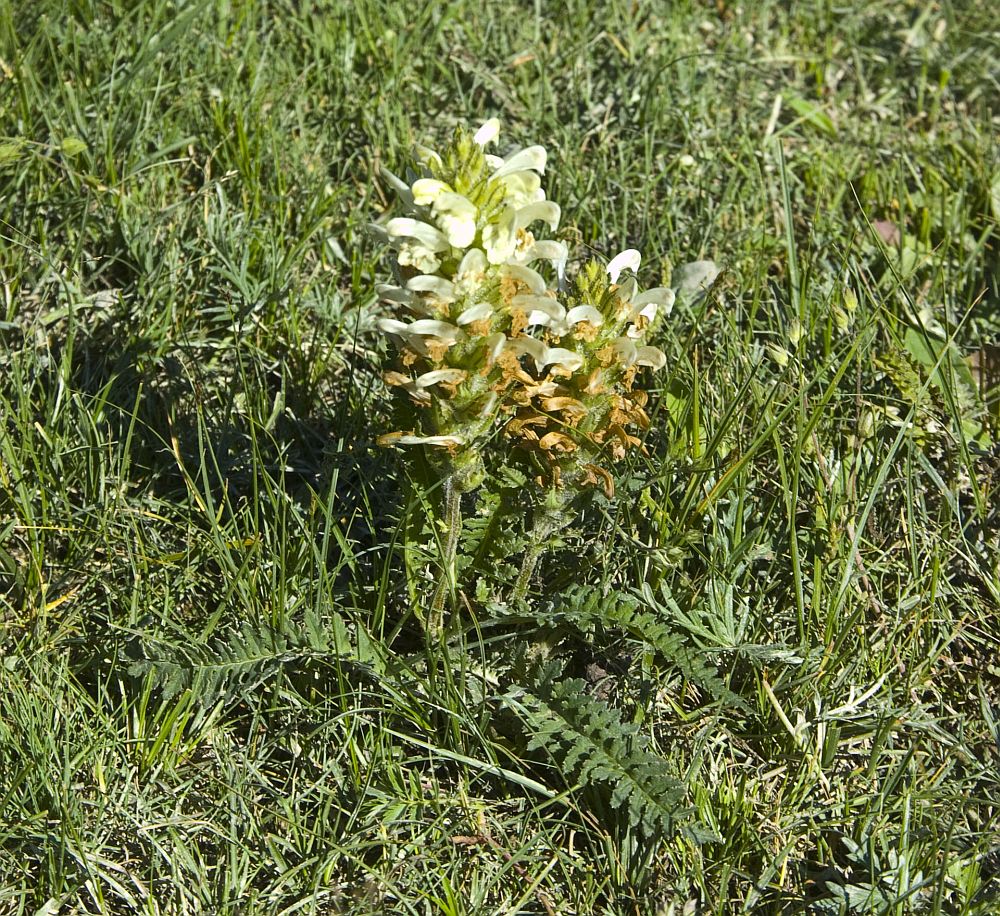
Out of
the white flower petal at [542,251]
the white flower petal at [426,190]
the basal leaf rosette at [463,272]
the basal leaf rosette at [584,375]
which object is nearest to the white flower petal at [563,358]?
the basal leaf rosette at [584,375]

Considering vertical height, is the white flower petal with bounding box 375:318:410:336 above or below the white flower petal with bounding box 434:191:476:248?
below

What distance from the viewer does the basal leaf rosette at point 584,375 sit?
2.65 metres

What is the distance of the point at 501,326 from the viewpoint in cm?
257

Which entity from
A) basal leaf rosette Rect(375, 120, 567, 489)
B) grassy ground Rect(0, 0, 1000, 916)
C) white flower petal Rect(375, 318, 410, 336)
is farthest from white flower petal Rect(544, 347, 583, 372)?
grassy ground Rect(0, 0, 1000, 916)

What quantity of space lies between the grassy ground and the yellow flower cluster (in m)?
0.35

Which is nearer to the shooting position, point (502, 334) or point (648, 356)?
point (502, 334)

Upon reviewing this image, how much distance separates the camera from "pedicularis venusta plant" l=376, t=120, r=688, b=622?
2.44 meters

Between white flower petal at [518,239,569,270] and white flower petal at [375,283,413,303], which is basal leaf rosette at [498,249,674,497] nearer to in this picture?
white flower petal at [518,239,569,270]

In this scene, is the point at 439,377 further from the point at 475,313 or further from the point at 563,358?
the point at 563,358

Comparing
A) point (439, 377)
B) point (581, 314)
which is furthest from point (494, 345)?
point (581, 314)

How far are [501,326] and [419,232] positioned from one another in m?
0.29

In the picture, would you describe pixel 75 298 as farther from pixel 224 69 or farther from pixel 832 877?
pixel 832 877

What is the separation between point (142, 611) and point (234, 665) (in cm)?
51

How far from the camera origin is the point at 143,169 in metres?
4.13
